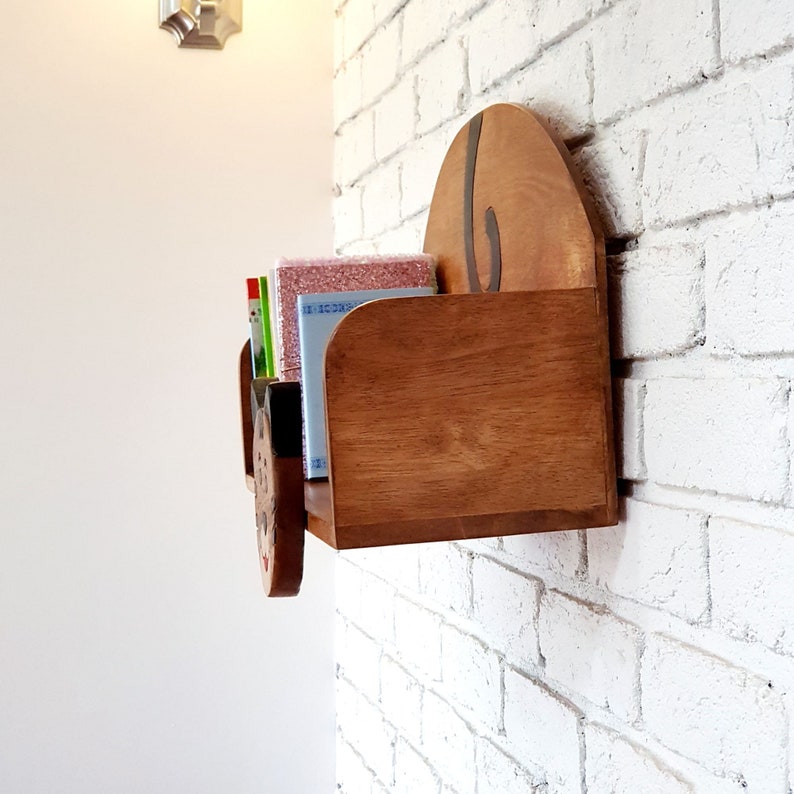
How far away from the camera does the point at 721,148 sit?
598 mm

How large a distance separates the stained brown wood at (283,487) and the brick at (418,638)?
40cm

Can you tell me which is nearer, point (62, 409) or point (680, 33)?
point (680, 33)

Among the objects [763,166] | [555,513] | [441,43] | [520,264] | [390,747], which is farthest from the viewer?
[390,747]

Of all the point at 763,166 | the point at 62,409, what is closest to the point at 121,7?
the point at 62,409

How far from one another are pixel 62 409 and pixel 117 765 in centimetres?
52

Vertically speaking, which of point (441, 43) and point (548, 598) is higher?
point (441, 43)

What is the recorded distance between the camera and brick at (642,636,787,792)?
564 millimetres

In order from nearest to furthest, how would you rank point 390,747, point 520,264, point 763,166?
point 763,166
point 520,264
point 390,747

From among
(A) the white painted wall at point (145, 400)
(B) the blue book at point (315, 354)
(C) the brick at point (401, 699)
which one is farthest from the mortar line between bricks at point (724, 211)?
(A) the white painted wall at point (145, 400)

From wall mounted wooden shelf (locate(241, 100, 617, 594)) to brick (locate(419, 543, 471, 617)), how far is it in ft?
1.09

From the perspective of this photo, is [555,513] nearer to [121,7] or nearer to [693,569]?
[693,569]

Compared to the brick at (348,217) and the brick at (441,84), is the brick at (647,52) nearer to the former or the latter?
the brick at (441,84)

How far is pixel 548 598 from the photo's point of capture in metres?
0.82

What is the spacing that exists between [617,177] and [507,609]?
16.2 inches
